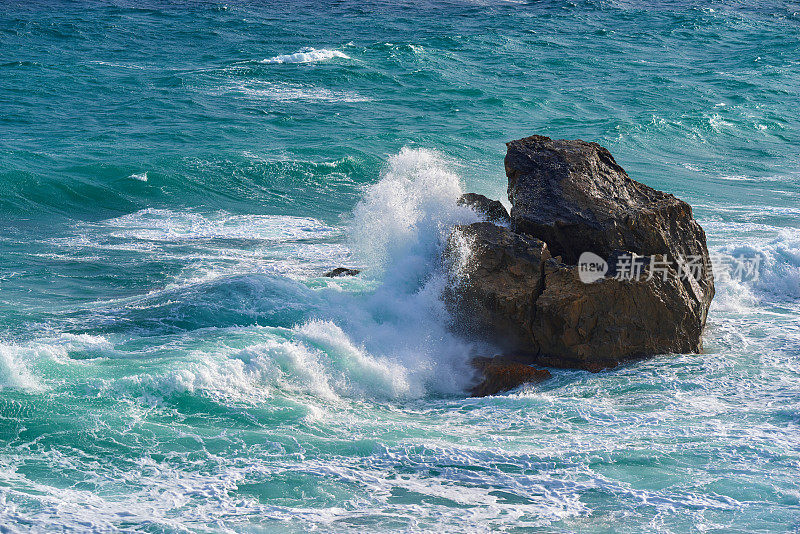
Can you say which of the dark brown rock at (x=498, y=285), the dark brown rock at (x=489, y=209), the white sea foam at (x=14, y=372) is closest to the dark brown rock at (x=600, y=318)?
the dark brown rock at (x=498, y=285)

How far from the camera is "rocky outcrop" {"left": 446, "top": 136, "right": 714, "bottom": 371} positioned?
23.4ft

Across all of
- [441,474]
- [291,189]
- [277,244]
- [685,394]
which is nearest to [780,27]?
[291,189]

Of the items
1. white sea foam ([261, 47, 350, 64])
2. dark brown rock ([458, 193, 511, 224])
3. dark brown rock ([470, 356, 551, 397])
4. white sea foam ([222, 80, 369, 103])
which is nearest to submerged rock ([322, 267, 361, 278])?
dark brown rock ([458, 193, 511, 224])

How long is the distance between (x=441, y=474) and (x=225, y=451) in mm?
1444

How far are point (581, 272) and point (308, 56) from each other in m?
19.7

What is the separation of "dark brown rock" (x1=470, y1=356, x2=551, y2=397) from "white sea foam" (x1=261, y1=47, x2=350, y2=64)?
63.9 ft

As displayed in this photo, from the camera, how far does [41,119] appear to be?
713 inches

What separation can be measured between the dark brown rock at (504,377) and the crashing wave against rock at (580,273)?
0.96 ft

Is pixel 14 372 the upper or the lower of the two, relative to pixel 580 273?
Result: lower

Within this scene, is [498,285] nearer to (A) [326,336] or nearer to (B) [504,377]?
(B) [504,377]

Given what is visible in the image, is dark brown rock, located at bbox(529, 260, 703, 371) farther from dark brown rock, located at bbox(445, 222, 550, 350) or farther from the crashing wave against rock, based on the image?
dark brown rock, located at bbox(445, 222, 550, 350)

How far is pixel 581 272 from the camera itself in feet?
23.4

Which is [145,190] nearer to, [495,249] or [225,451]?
[495,249]

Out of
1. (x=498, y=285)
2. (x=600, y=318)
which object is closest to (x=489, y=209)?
(x=498, y=285)
